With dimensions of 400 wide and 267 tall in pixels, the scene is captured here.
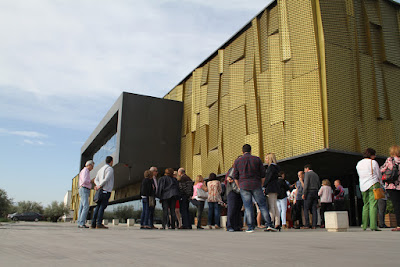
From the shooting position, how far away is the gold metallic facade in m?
13.1

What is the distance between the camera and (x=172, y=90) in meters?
26.2

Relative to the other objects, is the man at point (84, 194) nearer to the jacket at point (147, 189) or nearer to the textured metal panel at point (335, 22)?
the jacket at point (147, 189)

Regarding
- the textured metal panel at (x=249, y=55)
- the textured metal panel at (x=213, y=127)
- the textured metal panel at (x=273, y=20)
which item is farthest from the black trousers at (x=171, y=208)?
the textured metal panel at (x=213, y=127)

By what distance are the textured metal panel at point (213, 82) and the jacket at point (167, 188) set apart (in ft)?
32.9

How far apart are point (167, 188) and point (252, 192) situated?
→ 3.52 metres

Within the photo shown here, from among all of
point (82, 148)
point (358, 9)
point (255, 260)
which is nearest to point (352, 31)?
point (358, 9)

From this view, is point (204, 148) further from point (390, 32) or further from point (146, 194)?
point (390, 32)

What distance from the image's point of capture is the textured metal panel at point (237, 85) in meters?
17.7

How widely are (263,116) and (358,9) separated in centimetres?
574

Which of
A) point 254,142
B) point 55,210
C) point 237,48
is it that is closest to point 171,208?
point 254,142

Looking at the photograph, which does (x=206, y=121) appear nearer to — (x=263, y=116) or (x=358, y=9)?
(x=263, y=116)

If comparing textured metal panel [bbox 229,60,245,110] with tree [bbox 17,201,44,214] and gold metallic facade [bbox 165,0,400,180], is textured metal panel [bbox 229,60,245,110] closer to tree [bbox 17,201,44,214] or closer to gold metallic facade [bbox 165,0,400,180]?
gold metallic facade [bbox 165,0,400,180]

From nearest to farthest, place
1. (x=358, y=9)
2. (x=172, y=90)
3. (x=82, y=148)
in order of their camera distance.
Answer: (x=358, y=9) → (x=172, y=90) → (x=82, y=148)

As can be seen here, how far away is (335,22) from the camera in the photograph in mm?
13773
